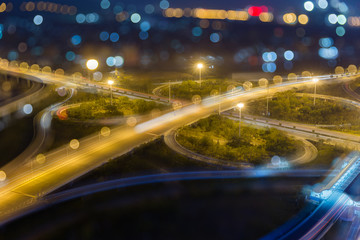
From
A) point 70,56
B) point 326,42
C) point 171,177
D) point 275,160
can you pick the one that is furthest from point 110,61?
point 326,42

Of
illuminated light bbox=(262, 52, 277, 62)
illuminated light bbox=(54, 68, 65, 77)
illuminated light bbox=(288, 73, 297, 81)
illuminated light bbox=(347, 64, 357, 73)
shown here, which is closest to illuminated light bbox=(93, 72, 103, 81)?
illuminated light bbox=(54, 68, 65, 77)

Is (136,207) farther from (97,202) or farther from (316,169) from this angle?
(316,169)

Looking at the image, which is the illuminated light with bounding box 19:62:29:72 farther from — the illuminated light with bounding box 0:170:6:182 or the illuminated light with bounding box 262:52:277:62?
the illuminated light with bounding box 262:52:277:62

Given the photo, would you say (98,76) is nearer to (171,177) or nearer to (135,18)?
(171,177)

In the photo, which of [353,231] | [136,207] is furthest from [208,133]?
[353,231]

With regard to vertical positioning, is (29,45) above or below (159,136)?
above
